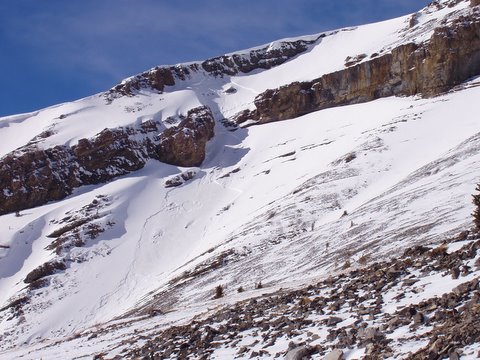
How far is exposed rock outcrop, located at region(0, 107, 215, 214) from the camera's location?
3302 inches

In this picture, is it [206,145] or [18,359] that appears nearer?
[18,359]

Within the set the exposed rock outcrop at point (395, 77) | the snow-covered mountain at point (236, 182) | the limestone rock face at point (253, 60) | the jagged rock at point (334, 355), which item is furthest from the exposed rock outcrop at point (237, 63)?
the jagged rock at point (334, 355)

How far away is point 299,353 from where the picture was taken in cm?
954

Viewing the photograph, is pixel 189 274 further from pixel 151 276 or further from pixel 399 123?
pixel 399 123

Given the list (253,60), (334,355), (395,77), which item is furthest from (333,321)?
(253,60)

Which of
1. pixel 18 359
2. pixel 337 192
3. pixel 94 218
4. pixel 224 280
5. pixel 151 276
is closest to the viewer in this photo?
pixel 18 359

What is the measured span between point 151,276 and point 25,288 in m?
13.2

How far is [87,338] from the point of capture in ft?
68.4

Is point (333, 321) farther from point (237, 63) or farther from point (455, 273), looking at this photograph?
point (237, 63)

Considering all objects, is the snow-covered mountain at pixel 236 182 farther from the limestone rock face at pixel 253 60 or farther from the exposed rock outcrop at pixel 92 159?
the limestone rock face at pixel 253 60

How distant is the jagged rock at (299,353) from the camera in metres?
9.48

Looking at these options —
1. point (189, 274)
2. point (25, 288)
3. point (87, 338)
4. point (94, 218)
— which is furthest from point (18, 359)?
point (94, 218)

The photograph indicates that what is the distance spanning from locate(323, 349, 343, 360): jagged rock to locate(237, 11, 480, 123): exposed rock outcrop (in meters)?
74.7

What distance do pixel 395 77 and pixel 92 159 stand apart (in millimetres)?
48819
